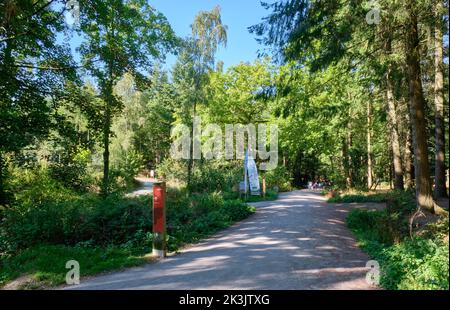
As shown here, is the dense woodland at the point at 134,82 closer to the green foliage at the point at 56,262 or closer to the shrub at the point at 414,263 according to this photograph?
the green foliage at the point at 56,262

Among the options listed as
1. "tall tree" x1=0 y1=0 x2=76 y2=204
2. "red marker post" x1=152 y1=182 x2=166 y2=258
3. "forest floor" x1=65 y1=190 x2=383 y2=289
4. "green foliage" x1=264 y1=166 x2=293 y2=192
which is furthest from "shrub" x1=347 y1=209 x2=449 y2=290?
"green foliage" x1=264 y1=166 x2=293 y2=192

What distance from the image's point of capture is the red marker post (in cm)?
723

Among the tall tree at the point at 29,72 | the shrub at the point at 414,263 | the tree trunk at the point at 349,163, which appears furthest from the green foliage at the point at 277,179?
the shrub at the point at 414,263

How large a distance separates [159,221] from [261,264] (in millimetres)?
2425

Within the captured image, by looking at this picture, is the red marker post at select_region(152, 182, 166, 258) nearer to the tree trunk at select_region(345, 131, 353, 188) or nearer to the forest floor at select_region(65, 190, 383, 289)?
the forest floor at select_region(65, 190, 383, 289)

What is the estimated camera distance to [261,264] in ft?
19.9

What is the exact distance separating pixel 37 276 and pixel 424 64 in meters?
16.4

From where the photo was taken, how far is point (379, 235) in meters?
8.10

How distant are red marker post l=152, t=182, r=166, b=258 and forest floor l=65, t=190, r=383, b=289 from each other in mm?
355

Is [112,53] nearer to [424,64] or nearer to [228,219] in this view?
[228,219]

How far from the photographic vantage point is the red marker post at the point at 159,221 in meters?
7.23
